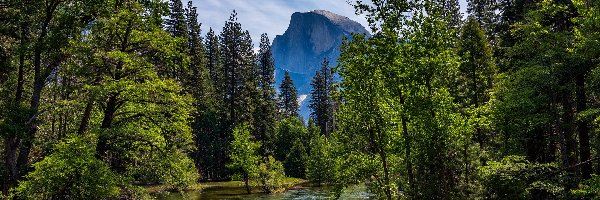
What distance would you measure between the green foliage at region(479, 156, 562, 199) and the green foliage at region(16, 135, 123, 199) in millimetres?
15788

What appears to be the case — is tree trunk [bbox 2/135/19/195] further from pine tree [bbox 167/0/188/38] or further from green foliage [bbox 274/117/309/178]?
green foliage [bbox 274/117/309/178]

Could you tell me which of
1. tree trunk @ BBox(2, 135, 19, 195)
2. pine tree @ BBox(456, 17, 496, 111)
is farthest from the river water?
tree trunk @ BBox(2, 135, 19, 195)

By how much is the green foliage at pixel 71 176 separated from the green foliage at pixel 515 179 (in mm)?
15788

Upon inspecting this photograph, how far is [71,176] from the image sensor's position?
56.9 ft

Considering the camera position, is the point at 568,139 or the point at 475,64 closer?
the point at 568,139

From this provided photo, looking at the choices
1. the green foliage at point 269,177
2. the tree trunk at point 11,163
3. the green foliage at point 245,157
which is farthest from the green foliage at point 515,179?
the green foliage at point 269,177

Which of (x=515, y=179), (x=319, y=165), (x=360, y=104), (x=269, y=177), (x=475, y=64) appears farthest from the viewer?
(x=319, y=165)

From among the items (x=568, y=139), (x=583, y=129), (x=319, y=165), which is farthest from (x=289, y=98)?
(x=568, y=139)

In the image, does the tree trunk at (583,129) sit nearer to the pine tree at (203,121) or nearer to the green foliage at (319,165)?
the green foliage at (319,165)

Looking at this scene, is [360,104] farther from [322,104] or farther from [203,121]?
[322,104]

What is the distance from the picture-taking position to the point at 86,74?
19.8 meters

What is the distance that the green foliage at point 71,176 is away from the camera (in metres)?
16.7

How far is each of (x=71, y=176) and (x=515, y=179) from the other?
1899 cm

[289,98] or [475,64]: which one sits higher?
[289,98]
